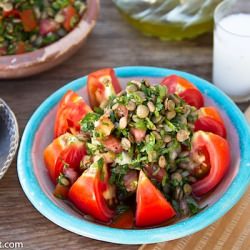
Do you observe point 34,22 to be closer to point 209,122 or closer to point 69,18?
point 69,18

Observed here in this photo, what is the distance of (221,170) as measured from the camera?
0.95m

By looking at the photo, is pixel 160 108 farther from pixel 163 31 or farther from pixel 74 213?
pixel 163 31

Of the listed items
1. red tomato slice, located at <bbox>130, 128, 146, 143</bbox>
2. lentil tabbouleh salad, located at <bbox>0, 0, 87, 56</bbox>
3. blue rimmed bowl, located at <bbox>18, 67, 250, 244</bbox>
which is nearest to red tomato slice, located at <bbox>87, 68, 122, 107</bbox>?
blue rimmed bowl, located at <bbox>18, 67, 250, 244</bbox>

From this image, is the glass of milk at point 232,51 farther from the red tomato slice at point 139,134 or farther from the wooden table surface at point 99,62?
the red tomato slice at point 139,134

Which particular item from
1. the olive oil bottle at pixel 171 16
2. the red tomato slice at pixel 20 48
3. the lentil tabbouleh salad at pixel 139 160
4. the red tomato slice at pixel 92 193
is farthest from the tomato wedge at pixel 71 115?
the olive oil bottle at pixel 171 16

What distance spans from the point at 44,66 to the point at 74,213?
0.42 m

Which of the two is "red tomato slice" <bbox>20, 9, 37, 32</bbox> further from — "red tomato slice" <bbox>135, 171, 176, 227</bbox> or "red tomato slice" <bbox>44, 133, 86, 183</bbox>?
"red tomato slice" <bbox>135, 171, 176, 227</bbox>

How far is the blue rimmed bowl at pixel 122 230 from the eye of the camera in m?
0.87

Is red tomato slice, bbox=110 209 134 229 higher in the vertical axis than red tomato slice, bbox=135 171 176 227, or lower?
lower

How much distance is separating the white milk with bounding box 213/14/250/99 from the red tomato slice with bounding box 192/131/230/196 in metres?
0.29

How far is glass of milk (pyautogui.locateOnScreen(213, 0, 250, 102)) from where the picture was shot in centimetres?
117

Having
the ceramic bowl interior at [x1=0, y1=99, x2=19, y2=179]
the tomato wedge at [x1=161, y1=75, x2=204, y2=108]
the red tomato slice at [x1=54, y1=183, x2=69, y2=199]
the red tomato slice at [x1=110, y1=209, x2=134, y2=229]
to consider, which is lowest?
the red tomato slice at [x1=110, y1=209, x2=134, y2=229]

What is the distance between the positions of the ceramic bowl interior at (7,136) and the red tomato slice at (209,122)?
0.36m

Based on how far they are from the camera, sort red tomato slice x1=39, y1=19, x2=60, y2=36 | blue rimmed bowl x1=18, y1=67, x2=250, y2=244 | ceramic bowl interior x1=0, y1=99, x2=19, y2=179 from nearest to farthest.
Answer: blue rimmed bowl x1=18, y1=67, x2=250, y2=244, ceramic bowl interior x1=0, y1=99, x2=19, y2=179, red tomato slice x1=39, y1=19, x2=60, y2=36
